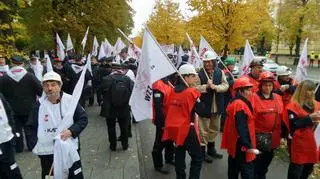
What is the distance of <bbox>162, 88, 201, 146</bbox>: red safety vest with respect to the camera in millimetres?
5699

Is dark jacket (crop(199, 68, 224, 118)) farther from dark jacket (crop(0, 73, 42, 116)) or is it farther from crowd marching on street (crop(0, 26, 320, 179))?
dark jacket (crop(0, 73, 42, 116))

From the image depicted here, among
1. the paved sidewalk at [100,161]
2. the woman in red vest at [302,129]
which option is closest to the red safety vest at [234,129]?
the woman in red vest at [302,129]

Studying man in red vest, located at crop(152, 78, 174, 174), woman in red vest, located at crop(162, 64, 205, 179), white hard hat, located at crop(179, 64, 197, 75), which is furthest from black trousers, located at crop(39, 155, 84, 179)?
man in red vest, located at crop(152, 78, 174, 174)

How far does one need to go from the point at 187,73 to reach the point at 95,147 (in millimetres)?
3669

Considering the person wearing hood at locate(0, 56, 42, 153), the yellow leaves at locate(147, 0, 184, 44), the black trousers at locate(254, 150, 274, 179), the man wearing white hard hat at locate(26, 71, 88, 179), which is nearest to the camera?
the man wearing white hard hat at locate(26, 71, 88, 179)

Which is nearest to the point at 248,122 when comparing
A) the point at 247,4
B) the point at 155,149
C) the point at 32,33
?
the point at 155,149

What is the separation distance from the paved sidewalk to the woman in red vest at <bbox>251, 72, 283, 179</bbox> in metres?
2.30

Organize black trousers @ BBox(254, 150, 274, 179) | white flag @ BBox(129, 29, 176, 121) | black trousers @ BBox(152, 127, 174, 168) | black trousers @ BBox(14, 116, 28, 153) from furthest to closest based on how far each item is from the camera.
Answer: black trousers @ BBox(14, 116, 28, 153) < black trousers @ BBox(152, 127, 174, 168) < white flag @ BBox(129, 29, 176, 121) < black trousers @ BBox(254, 150, 274, 179)

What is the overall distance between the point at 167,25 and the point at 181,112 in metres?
37.4

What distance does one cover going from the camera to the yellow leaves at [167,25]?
4253 centimetres

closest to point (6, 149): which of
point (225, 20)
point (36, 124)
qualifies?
point (36, 124)

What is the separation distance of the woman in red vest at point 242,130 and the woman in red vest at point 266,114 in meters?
0.21

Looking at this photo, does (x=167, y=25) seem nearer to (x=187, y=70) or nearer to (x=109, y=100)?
(x=109, y=100)

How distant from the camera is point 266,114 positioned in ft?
18.0
